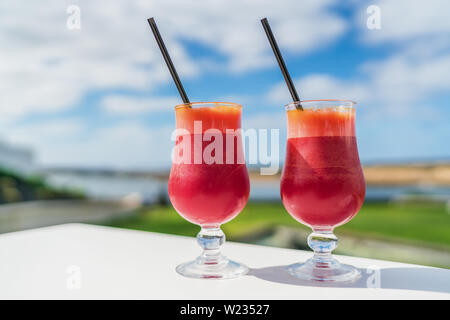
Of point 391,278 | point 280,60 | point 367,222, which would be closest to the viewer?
point 391,278

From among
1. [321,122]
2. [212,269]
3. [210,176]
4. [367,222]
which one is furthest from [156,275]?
[367,222]

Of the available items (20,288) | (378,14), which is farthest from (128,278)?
(378,14)

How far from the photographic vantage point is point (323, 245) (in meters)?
1.13

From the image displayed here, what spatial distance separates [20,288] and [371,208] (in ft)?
118

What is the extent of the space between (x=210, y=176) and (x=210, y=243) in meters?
0.19

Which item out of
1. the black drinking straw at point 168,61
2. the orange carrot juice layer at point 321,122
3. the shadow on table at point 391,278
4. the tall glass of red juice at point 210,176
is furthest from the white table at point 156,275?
the black drinking straw at point 168,61

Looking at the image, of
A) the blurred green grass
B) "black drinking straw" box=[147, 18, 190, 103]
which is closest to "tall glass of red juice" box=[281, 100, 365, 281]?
"black drinking straw" box=[147, 18, 190, 103]

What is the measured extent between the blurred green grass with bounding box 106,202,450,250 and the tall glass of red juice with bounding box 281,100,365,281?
87.7 ft

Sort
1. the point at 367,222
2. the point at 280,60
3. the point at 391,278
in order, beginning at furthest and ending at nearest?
the point at 367,222, the point at 280,60, the point at 391,278

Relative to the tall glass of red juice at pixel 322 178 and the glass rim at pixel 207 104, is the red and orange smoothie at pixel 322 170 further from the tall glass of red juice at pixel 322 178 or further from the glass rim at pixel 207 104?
the glass rim at pixel 207 104

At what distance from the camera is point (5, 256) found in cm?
136

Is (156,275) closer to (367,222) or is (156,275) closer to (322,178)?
(322,178)

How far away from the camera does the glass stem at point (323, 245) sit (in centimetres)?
113

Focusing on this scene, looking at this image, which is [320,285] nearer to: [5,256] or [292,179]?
[292,179]
